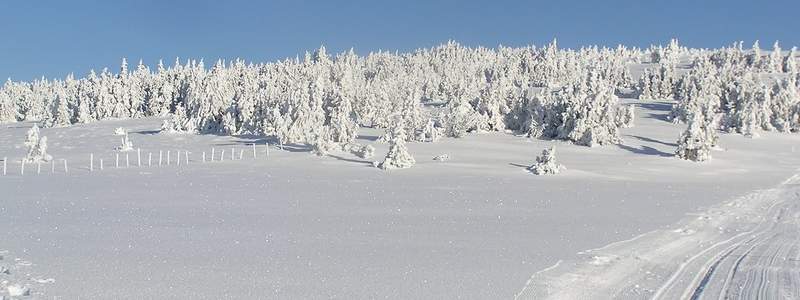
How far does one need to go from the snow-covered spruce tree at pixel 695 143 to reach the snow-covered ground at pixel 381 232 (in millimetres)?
8425

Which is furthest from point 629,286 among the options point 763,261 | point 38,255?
point 38,255

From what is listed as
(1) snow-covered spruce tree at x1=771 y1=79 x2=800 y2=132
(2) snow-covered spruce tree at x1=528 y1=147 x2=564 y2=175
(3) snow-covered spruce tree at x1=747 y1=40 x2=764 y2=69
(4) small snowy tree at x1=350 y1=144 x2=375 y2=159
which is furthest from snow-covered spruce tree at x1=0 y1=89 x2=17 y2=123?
(3) snow-covered spruce tree at x1=747 y1=40 x2=764 y2=69

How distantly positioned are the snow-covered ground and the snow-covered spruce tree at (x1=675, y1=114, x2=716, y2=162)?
842cm

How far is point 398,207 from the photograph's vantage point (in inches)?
859

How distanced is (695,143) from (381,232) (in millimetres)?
37519

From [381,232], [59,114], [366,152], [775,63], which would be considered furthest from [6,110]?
[775,63]

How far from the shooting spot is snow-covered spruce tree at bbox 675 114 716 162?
1839 inches

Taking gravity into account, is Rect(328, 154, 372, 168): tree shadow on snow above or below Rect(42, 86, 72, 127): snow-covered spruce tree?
below

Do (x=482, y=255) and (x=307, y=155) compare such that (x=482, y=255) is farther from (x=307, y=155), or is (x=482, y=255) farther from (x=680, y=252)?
(x=307, y=155)

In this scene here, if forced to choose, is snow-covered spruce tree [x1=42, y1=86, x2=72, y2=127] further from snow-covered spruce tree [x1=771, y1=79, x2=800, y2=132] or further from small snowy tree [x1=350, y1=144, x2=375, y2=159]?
snow-covered spruce tree [x1=771, y1=79, x2=800, y2=132]

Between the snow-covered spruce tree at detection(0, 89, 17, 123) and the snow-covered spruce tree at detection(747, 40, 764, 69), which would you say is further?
the snow-covered spruce tree at detection(747, 40, 764, 69)

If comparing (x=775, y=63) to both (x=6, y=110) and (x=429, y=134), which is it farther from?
(x=6, y=110)

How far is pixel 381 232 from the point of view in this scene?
54.1 feet

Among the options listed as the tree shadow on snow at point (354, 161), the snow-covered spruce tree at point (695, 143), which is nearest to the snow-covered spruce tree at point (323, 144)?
the tree shadow on snow at point (354, 161)
